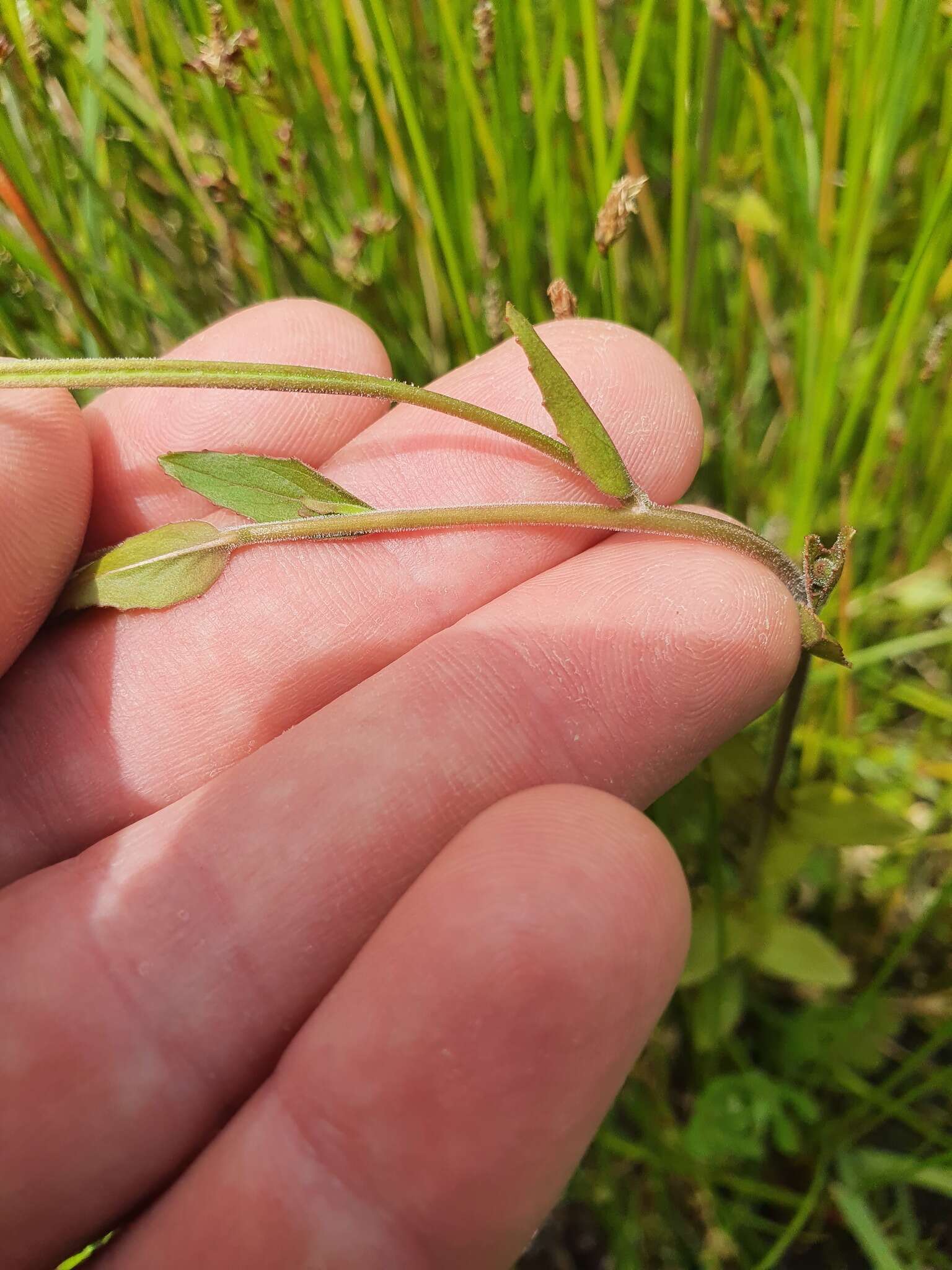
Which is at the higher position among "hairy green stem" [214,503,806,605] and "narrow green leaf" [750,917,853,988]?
"hairy green stem" [214,503,806,605]

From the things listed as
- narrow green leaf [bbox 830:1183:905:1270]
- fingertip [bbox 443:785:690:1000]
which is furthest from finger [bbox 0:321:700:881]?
narrow green leaf [bbox 830:1183:905:1270]

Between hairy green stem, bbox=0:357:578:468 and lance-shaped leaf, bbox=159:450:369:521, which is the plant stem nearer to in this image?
hairy green stem, bbox=0:357:578:468

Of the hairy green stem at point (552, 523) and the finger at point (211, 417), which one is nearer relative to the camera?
the hairy green stem at point (552, 523)

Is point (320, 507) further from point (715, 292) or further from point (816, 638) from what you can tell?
point (715, 292)

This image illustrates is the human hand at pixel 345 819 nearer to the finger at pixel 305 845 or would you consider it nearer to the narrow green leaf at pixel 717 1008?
the finger at pixel 305 845

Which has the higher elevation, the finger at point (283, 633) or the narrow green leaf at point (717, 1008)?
the finger at point (283, 633)

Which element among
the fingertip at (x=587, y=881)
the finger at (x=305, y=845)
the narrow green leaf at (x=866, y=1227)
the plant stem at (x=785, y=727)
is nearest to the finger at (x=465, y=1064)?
the fingertip at (x=587, y=881)

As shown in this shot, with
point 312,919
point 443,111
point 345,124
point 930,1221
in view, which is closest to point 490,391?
point 345,124
